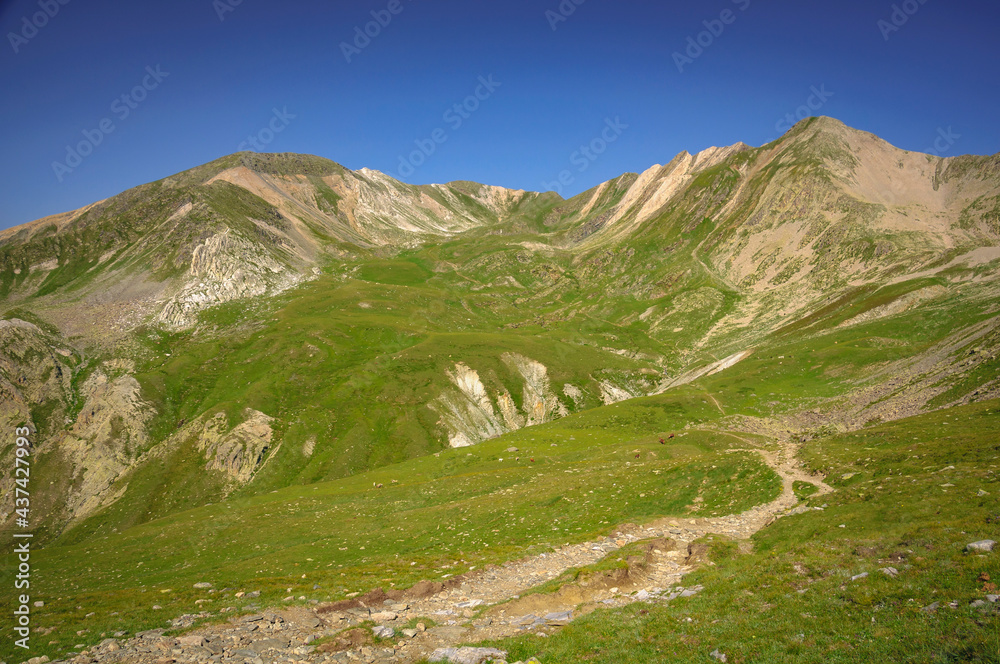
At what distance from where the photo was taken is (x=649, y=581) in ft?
87.8

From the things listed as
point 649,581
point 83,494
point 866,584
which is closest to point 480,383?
point 83,494

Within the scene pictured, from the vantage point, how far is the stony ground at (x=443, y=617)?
21234 mm

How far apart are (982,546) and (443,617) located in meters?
23.4

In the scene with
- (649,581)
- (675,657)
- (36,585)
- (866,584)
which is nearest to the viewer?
(675,657)

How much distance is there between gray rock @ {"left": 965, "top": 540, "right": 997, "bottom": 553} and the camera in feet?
58.7

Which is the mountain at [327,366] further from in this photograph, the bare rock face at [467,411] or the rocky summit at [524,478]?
the rocky summit at [524,478]

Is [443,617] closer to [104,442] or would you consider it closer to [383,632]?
[383,632]

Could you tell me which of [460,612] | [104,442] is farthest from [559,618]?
[104,442]

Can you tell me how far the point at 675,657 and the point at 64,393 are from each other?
569ft

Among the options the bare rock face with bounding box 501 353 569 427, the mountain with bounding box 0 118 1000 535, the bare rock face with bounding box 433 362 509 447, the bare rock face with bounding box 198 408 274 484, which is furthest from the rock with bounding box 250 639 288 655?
the bare rock face with bounding box 501 353 569 427

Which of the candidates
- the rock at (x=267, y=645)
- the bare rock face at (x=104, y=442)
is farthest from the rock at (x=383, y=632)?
the bare rock face at (x=104, y=442)

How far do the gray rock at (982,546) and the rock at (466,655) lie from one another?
60.0ft

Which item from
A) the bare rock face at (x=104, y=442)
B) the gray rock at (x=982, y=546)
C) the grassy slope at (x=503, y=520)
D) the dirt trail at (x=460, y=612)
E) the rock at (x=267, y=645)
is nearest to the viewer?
the gray rock at (x=982, y=546)

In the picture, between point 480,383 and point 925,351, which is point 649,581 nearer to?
point 925,351
